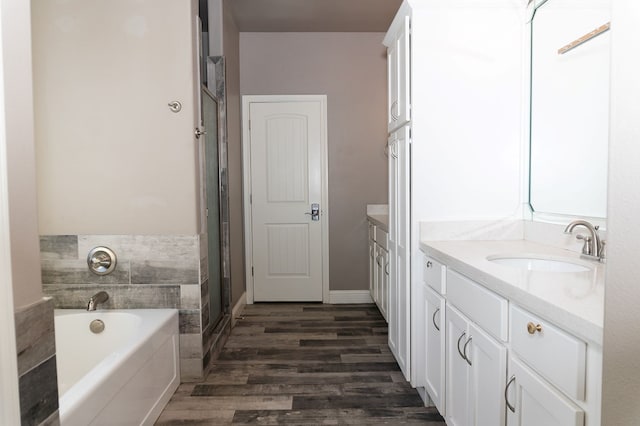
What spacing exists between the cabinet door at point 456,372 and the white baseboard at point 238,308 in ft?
7.05

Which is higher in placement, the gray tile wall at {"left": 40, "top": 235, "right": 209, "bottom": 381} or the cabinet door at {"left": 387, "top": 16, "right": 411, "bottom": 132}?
the cabinet door at {"left": 387, "top": 16, "right": 411, "bottom": 132}

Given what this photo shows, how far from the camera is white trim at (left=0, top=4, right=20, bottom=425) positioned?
2.51ft

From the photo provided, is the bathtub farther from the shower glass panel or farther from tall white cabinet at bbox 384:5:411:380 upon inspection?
tall white cabinet at bbox 384:5:411:380

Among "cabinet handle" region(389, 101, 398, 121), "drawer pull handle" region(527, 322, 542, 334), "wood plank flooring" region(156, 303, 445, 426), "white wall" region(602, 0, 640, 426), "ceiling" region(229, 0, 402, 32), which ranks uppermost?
"ceiling" region(229, 0, 402, 32)

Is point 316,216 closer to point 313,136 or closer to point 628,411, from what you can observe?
point 313,136

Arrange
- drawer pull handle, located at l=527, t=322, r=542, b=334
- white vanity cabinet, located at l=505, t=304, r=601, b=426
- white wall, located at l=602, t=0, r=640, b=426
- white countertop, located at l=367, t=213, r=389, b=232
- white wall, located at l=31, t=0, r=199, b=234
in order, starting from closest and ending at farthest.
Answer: white wall, located at l=602, t=0, r=640, b=426
white vanity cabinet, located at l=505, t=304, r=601, b=426
drawer pull handle, located at l=527, t=322, r=542, b=334
white wall, located at l=31, t=0, r=199, b=234
white countertop, located at l=367, t=213, r=389, b=232

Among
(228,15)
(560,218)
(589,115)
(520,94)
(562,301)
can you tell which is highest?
(228,15)

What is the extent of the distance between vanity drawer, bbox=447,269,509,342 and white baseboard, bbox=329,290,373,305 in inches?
97.4

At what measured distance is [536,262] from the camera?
5.61ft

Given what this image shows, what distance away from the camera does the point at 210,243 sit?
9.41 feet

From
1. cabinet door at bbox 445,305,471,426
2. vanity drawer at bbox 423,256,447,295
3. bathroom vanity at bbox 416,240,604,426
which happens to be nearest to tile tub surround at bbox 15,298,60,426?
bathroom vanity at bbox 416,240,604,426

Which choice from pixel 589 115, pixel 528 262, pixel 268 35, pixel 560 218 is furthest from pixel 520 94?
pixel 268 35

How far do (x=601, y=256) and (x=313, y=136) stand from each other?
3048 mm

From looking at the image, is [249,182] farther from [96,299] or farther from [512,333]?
[512,333]
